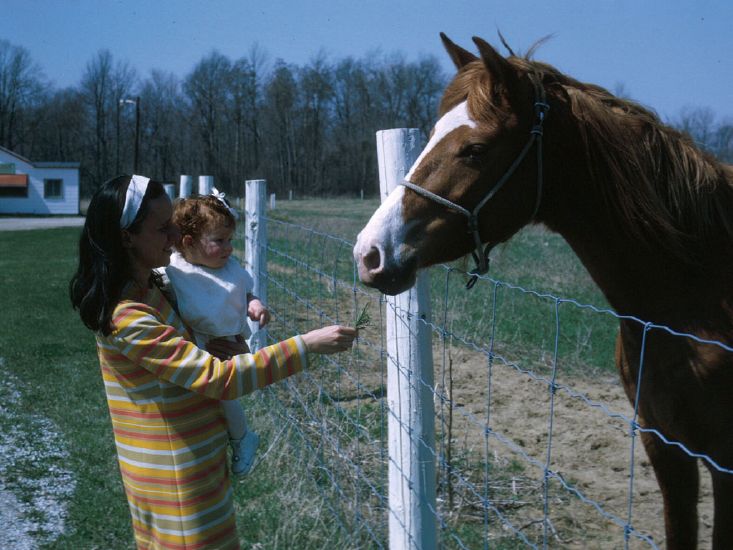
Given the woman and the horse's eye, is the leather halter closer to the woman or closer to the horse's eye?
the horse's eye

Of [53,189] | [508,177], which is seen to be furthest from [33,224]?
[508,177]

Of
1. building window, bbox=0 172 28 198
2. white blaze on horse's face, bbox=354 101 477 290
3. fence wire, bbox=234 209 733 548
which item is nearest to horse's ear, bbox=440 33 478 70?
white blaze on horse's face, bbox=354 101 477 290

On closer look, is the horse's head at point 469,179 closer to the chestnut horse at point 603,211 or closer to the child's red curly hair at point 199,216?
the chestnut horse at point 603,211

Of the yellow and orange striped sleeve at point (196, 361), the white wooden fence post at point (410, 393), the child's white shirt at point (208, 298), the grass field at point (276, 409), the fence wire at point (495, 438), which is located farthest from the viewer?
the grass field at point (276, 409)

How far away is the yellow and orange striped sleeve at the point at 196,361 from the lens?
1840 millimetres

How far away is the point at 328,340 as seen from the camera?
1.88 m

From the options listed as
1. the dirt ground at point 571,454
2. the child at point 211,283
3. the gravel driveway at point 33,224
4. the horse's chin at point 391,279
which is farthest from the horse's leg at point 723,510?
the gravel driveway at point 33,224

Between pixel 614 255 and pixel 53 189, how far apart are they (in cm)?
4748

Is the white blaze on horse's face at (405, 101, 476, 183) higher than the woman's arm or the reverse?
higher

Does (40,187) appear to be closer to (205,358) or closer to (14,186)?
(14,186)

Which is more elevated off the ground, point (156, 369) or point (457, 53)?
point (457, 53)

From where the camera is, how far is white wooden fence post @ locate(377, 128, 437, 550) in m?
2.18

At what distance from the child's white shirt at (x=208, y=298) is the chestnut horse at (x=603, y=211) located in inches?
23.9

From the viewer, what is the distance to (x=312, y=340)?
1.89 m
